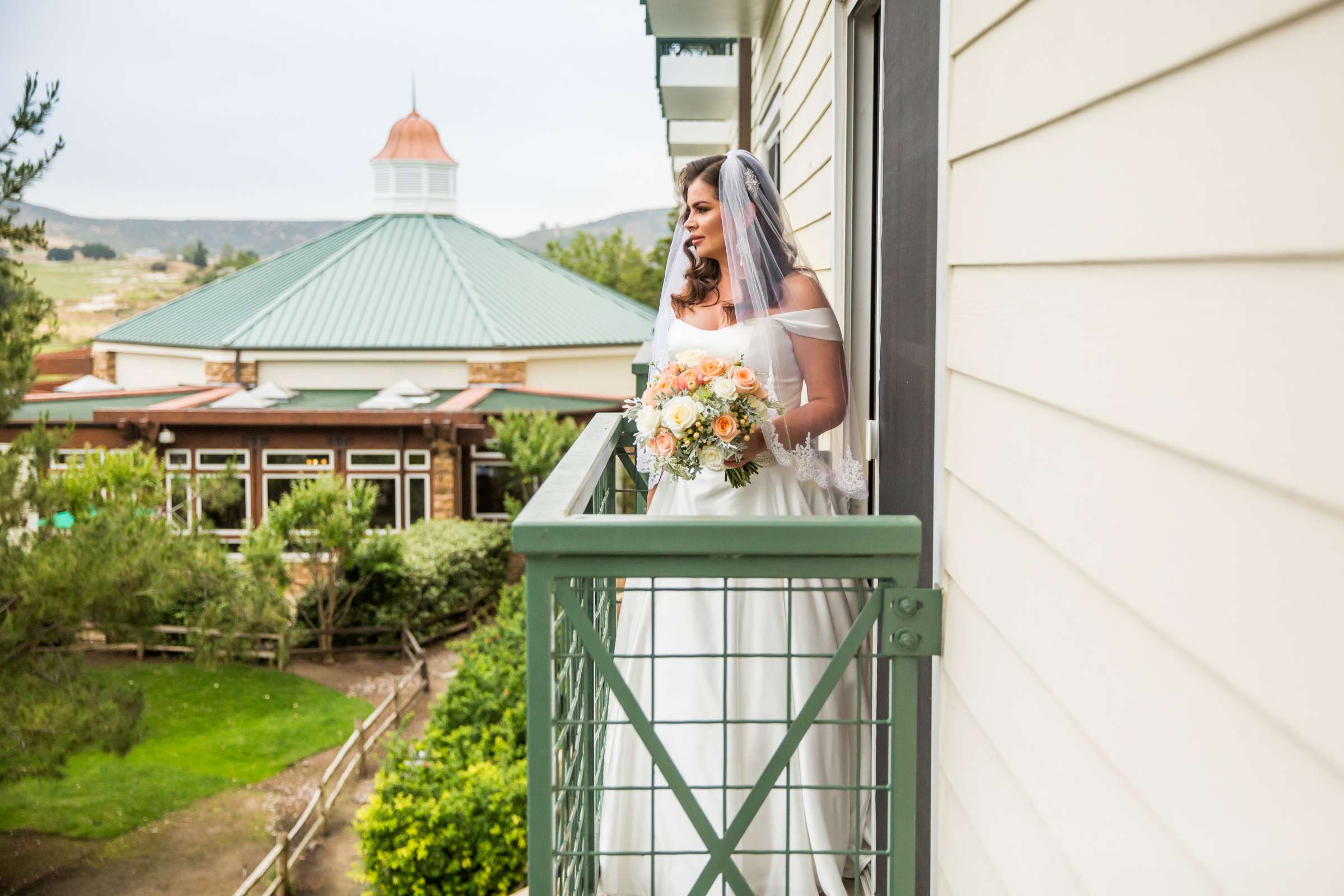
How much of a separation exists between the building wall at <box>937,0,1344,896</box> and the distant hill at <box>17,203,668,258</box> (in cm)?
7397

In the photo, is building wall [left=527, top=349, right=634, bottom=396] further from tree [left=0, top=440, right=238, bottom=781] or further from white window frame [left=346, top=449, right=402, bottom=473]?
tree [left=0, top=440, right=238, bottom=781]

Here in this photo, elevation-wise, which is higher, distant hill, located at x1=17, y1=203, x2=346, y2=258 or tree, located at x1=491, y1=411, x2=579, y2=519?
distant hill, located at x1=17, y1=203, x2=346, y2=258

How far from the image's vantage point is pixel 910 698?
1995mm

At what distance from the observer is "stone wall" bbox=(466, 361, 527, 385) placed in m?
25.8

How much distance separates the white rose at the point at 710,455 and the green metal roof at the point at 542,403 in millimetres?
19824

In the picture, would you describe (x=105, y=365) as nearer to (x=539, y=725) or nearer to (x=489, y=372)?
(x=489, y=372)

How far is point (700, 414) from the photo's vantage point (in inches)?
104

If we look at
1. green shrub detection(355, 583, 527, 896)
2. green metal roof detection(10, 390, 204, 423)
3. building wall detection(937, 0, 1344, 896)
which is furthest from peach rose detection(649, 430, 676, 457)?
green metal roof detection(10, 390, 204, 423)

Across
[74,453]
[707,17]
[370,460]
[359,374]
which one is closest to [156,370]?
[359,374]

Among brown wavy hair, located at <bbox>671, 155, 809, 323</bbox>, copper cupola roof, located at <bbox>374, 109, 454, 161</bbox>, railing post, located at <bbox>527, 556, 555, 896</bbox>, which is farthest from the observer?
copper cupola roof, located at <bbox>374, 109, 454, 161</bbox>

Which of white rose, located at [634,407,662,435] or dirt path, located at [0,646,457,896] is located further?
dirt path, located at [0,646,457,896]

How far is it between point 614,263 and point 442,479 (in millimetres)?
31790

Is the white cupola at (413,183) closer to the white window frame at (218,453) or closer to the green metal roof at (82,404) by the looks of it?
the green metal roof at (82,404)

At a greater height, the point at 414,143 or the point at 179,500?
the point at 414,143
